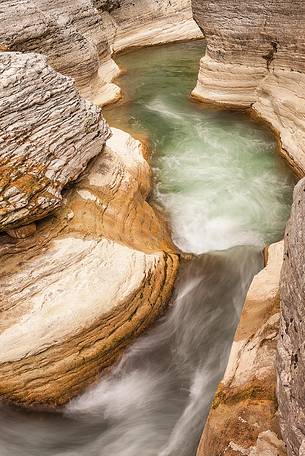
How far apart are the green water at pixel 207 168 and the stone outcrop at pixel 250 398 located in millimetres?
2905

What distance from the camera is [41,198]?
591cm

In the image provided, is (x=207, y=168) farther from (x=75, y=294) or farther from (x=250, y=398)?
(x=250, y=398)

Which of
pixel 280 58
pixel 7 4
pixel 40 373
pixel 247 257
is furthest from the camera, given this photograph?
pixel 7 4

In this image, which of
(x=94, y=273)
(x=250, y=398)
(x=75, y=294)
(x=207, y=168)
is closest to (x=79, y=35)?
(x=207, y=168)

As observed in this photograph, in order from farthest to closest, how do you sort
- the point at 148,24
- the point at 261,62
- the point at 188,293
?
the point at 148,24, the point at 261,62, the point at 188,293

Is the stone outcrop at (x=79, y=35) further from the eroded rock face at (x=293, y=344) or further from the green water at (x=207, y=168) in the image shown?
the eroded rock face at (x=293, y=344)

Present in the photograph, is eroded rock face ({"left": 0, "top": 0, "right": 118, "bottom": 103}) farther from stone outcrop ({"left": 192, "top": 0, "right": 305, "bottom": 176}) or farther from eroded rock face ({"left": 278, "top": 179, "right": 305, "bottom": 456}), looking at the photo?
eroded rock face ({"left": 278, "top": 179, "right": 305, "bottom": 456})

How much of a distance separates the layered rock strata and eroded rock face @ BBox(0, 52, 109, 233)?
19.4 inches

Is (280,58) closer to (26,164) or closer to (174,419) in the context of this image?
(26,164)

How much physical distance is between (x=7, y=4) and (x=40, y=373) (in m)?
10.3

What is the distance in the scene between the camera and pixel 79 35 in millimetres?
12695

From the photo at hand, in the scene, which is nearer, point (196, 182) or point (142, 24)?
point (196, 182)

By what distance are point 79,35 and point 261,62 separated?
18.8ft

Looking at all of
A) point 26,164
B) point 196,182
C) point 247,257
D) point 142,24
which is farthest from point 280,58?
point 142,24
